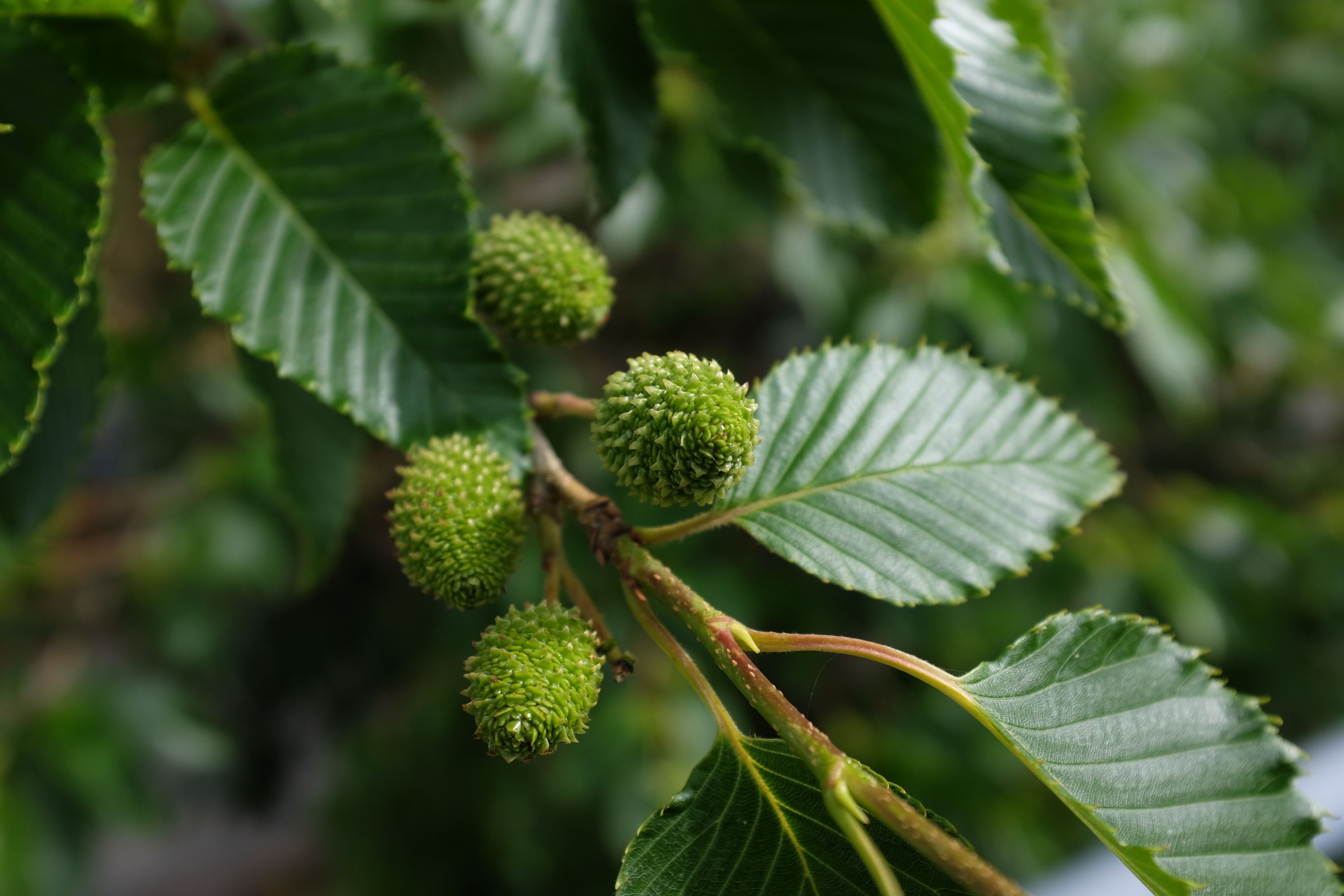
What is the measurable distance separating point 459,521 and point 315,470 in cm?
47

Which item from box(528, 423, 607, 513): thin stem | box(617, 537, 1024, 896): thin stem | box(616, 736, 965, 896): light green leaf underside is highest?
box(617, 537, 1024, 896): thin stem

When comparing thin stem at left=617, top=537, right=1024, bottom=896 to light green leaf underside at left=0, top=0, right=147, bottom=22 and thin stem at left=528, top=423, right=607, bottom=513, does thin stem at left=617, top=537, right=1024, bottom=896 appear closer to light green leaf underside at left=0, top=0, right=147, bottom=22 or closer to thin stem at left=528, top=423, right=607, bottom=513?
thin stem at left=528, top=423, right=607, bottom=513

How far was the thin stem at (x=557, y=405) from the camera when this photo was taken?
751 millimetres

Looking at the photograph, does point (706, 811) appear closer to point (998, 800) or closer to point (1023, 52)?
point (1023, 52)

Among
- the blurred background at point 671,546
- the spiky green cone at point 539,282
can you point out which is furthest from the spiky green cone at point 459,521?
the blurred background at point 671,546

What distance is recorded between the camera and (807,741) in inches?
21.8

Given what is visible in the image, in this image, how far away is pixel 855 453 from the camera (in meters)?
0.73

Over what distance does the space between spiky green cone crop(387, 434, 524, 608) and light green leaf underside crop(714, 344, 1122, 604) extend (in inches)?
6.8

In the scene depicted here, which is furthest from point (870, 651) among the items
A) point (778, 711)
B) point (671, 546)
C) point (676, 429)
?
point (671, 546)

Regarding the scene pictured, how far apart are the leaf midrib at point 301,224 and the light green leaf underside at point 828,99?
432 mm

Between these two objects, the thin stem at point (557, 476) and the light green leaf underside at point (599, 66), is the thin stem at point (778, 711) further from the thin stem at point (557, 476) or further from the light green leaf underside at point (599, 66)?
the light green leaf underside at point (599, 66)

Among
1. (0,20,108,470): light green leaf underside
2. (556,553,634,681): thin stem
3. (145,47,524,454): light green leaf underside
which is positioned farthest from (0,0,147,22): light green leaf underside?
(556,553,634,681): thin stem

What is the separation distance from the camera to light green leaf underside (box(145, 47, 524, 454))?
2.37 ft

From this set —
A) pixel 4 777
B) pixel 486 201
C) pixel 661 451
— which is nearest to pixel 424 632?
pixel 4 777
